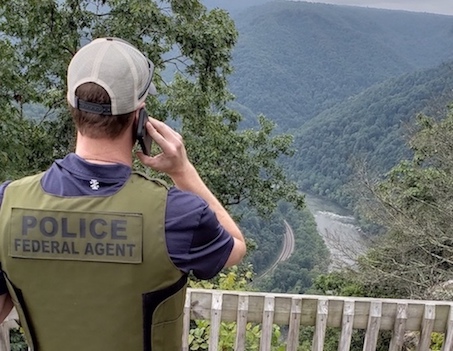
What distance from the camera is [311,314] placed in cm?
202

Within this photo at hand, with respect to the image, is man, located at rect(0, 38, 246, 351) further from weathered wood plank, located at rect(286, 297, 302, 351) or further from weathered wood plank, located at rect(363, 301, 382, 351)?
weathered wood plank, located at rect(363, 301, 382, 351)

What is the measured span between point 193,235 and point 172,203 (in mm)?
73

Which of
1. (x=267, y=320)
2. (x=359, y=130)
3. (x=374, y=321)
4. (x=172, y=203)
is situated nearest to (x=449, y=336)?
(x=374, y=321)

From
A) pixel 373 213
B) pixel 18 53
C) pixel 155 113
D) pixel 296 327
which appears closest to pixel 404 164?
pixel 373 213

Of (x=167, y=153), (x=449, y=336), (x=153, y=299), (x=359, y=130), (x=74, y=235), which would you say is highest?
(x=167, y=153)

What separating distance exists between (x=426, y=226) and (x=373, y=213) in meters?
1.15

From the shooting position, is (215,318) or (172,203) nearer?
(172,203)

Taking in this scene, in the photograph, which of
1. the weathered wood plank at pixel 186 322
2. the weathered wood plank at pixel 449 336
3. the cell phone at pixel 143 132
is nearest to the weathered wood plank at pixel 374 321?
the weathered wood plank at pixel 449 336

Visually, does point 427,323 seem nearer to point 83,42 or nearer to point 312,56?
point 83,42

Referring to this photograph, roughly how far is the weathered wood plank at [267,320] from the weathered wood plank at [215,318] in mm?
179

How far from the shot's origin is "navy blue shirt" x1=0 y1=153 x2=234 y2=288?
928 millimetres

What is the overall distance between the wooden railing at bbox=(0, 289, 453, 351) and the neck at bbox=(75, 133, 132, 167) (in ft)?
3.70

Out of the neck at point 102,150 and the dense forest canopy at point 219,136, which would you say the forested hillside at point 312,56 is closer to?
the dense forest canopy at point 219,136

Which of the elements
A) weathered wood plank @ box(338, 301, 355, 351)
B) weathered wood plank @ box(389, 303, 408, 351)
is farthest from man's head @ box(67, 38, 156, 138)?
weathered wood plank @ box(389, 303, 408, 351)
